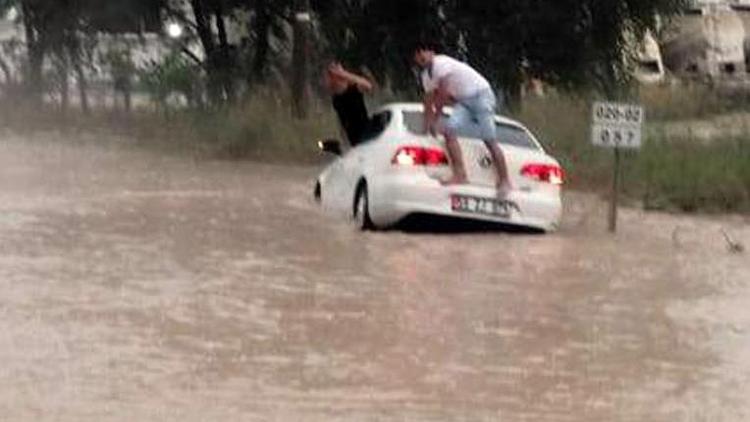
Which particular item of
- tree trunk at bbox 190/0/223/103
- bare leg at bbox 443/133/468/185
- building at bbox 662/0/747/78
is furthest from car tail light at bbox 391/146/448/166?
building at bbox 662/0/747/78

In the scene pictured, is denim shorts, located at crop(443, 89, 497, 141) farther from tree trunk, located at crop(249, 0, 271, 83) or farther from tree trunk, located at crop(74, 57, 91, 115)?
tree trunk, located at crop(74, 57, 91, 115)

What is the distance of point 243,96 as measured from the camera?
35.4 m

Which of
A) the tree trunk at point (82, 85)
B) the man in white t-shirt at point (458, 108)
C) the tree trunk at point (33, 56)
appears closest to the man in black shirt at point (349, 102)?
the man in white t-shirt at point (458, 108)

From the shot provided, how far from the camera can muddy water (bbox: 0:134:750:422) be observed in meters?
10.2

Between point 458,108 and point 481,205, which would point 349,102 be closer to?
point 458,108

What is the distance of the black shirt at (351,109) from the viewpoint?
68.2 feet

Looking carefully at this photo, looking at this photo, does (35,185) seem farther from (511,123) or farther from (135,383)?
(135,383)

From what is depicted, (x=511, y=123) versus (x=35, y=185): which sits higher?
(x=511, y=123)

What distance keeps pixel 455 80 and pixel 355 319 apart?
617 centimetres

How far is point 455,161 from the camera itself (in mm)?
18000

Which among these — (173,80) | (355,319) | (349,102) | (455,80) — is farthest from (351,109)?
(173,80)

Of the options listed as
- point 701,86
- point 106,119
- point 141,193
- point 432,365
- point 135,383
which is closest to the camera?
point 135,383

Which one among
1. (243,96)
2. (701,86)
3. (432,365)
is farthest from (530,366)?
(701,86)

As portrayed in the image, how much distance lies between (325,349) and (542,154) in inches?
285
